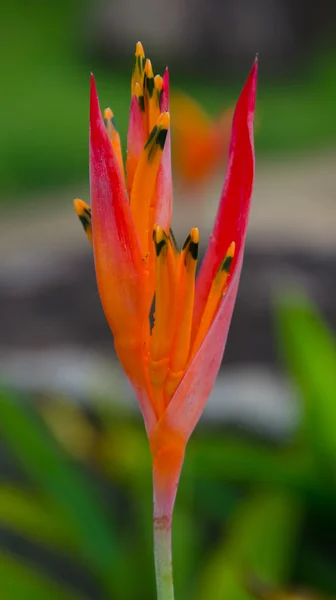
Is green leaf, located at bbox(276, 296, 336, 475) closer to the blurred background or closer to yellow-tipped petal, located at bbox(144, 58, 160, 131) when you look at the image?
the blurred background

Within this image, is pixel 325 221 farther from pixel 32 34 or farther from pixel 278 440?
pixel 32 34

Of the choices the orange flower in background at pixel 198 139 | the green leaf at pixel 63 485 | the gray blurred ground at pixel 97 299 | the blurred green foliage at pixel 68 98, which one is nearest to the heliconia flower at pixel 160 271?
the green leaf at pixel 63 485

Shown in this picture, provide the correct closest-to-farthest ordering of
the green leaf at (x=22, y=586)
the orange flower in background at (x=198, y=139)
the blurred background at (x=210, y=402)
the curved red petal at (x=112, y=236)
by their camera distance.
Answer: the curved red petal at (x=112, y=236) < the green leaf at (x=22, y=586) < the blurred background at (x=210, y=402) < the orange flower in background at (x=198, y=139)

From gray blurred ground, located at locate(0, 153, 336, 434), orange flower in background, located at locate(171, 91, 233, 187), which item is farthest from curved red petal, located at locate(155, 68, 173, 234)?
orange flower in background, located at locate(171, 91, 233, 187)

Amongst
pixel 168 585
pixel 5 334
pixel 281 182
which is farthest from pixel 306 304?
pixel 281 182

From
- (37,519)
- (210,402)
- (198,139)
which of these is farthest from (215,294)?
(198,139)

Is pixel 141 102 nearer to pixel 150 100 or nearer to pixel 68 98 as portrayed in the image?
pixel 150 100

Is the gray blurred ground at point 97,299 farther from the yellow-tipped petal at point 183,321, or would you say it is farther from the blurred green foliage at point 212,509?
the yellow-tipped petal at point 183,321
